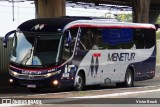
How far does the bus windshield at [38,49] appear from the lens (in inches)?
834

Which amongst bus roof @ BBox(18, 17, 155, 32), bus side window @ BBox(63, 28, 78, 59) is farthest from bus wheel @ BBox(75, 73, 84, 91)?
bus roof @ BBox(18, 17, 155, 32)

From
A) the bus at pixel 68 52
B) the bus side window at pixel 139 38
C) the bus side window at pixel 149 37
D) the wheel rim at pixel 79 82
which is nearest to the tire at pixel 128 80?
the bus at pixel 68 52

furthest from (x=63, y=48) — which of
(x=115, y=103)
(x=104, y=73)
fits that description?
(x=115, y=103)

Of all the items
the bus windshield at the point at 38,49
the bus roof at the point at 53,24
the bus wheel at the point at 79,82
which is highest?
the bus roof at the point at 53,24

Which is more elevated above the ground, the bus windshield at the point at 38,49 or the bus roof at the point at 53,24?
the bus roof at the point at 53,24

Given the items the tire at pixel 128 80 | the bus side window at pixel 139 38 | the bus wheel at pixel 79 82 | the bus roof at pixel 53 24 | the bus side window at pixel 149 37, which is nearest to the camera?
the bus roof at pixel 53 24

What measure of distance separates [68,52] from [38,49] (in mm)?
1295

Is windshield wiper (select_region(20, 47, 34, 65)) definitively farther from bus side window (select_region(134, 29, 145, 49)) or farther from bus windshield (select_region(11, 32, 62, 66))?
bus side window (select_region(134, 29, 145, 49))

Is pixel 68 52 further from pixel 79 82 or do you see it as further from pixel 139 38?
pixel 139 38

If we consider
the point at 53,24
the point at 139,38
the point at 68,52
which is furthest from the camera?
the point at 139,38

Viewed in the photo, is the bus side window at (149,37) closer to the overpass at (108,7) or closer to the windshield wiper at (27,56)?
the windshield wiper at (27,56)

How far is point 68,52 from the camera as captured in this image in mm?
21641

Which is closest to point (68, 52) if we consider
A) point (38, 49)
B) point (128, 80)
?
point (38, 49)

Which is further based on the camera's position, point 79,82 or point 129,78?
point 129,78
